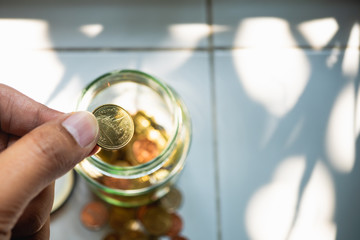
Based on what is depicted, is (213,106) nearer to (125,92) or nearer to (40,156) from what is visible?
(125,92)

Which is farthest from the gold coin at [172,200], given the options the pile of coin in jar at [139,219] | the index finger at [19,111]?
the index finger at [19,111]

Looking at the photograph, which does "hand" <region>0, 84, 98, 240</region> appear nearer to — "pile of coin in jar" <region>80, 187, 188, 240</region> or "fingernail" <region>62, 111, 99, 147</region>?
"fingernail" <region>62, 111, 99, 147</region>

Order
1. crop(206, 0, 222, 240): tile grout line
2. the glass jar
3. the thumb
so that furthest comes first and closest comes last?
crop(206, 0, 222, 240): tile grout line < the glass jar < the thumb

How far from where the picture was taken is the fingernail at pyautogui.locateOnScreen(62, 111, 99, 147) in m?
0.36

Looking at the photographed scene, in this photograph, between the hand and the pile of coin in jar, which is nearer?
the hand

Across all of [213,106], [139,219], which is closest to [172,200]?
[139,219]

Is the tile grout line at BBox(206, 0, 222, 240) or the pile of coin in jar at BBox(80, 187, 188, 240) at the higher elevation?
the tile grout line at BBox(206, 0, 222, 240)

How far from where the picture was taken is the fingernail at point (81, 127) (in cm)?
36

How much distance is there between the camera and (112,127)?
1.38 feet

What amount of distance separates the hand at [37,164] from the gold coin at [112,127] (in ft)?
0.08

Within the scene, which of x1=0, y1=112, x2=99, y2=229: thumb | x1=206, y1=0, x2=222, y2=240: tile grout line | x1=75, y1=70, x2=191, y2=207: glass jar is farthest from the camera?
x1=206, y1=0, x2=222, y2=240: tile grout line

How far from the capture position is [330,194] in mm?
577

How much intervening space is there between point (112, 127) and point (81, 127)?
0.21 feet

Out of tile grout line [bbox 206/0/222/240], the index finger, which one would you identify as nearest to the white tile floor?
tile grout line [bbox 206/0/222/240]
